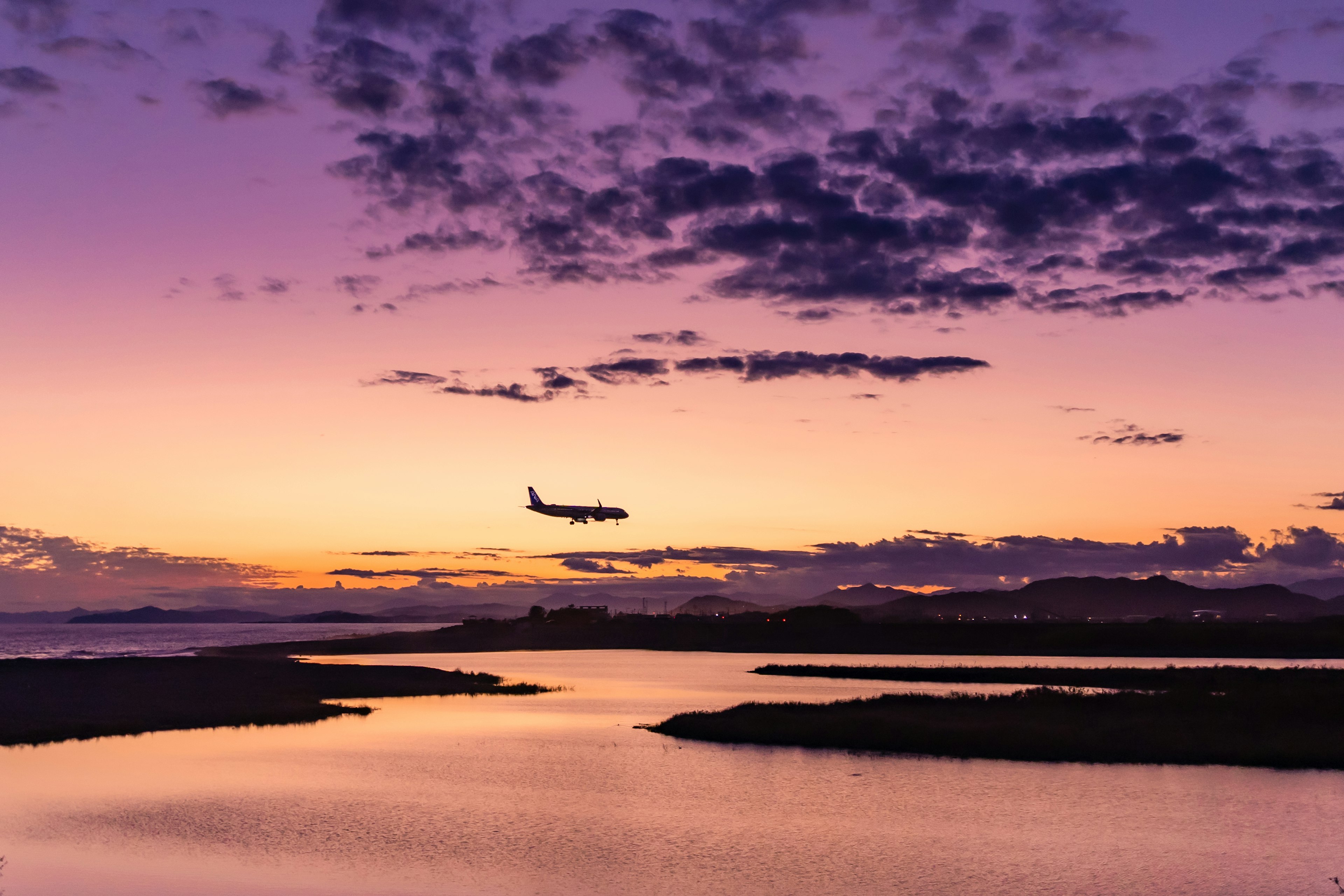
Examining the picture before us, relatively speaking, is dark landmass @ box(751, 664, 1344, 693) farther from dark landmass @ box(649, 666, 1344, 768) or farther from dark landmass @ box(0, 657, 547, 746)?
dark landmass @ box(0, 657, 547, 746)

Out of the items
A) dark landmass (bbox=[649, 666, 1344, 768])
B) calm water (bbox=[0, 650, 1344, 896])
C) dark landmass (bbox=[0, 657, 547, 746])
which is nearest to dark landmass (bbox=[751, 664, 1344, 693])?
dark landmass (bbox=[649, 666, 1344, 768])

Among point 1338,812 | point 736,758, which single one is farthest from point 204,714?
point 1338,812

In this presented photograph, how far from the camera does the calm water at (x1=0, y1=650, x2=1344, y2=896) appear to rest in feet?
97.7

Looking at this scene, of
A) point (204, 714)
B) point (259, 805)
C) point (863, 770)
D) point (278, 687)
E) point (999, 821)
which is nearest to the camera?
point (999, 821)

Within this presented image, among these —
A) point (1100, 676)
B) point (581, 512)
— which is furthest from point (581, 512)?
point (1100, 676)

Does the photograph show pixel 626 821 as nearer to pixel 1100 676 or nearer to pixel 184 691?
pixel 184 691

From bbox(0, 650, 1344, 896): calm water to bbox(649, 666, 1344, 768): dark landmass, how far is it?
2464 mm

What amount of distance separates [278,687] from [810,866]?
233 feet

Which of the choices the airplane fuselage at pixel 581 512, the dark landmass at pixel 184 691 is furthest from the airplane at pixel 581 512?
the dark landmass at pixel 184 691

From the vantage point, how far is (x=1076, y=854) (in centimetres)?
3247

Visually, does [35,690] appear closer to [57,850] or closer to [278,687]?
[278,687]

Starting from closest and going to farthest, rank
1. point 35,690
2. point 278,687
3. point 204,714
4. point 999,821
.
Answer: point 999,821, point 204,714, point 35,690, point 278,687

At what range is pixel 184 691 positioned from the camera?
8494cm

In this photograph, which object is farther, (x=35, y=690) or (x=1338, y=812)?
(x=35, y=690)
